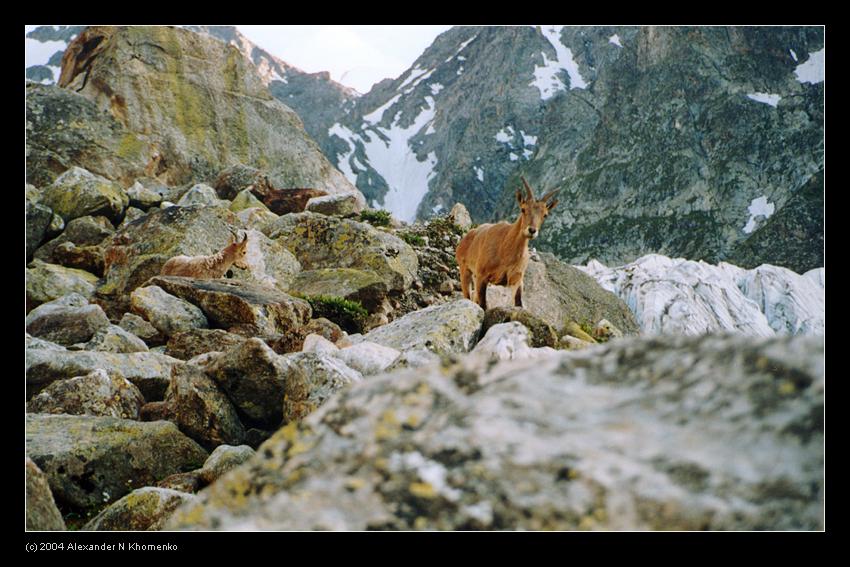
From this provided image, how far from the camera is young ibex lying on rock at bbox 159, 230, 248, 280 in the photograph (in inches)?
709

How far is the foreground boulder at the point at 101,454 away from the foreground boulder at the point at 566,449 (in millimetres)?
4896

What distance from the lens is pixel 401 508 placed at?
9.53ft

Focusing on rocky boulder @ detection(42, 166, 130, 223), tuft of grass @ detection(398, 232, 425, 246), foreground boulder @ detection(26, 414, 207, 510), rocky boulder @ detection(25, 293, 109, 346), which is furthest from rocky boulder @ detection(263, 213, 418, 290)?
foreground boulder @ detection(26, 414, 207, 510)

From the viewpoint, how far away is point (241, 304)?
14.2 metres

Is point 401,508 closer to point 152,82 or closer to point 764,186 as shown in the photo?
point 152,82

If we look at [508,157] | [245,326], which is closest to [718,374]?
[245,326]

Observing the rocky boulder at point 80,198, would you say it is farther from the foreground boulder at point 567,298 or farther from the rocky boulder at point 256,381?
the rocky boulder at point 256,381

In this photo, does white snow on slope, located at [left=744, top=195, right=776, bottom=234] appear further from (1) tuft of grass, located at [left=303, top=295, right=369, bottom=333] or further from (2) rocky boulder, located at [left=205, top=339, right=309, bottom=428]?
(2) rocky boulder, located at [left=205, top=339, right=309, bottom=428]

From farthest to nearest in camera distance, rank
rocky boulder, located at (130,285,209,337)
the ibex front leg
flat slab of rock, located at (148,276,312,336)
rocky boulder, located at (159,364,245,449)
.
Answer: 1. the ibex front leg
2. flat slab of rock, located at (148,276,312,336)
3. rocky boulder, located at (130,285,209,337)
4. rocky boulder, located at (159,364,245,449)

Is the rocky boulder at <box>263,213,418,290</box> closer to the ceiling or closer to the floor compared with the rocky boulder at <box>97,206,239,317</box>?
closer to the ceiling

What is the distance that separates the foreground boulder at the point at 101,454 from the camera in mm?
7152

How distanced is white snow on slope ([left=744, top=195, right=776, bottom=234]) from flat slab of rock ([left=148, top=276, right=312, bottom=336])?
13999cm

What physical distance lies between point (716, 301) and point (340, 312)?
15.0 meters

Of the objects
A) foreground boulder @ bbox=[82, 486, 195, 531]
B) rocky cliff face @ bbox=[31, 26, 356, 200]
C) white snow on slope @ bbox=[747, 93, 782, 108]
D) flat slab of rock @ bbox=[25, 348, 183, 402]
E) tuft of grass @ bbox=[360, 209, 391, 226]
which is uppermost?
white snow on slope @ bbox=[747, 93, 782, 108]
